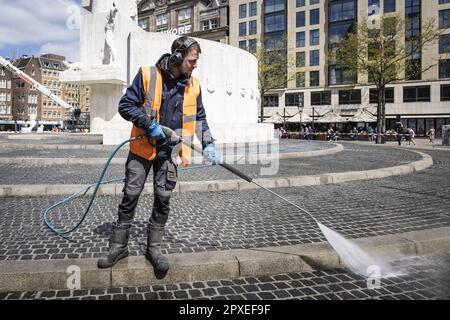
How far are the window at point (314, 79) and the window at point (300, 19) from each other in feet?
25.8

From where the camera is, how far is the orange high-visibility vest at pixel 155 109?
3.08 metres

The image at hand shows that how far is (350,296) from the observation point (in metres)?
2.88

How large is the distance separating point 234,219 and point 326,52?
5350cm

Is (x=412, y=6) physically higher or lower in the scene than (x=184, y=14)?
lower

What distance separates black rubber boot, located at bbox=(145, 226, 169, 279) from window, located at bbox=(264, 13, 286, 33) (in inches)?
2333

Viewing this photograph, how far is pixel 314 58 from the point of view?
2170 inches

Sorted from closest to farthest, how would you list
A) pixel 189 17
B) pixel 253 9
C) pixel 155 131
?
1. pixel 155 131
2. pixel 253 9
3. pixel 189 17

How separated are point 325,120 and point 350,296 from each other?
166ft

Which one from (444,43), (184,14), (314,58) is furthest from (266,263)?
(184,14)

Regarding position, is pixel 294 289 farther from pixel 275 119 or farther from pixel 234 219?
pixel 275 119

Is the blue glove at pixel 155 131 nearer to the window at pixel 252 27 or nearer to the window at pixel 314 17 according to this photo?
the window at pixel 314 17

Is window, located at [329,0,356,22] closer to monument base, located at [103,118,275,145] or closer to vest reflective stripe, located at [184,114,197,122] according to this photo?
monument base, located at [103,118,275,145]

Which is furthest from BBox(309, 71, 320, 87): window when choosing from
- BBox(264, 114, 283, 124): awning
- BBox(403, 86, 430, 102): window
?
BBox(403, 86, 430, 102): window
